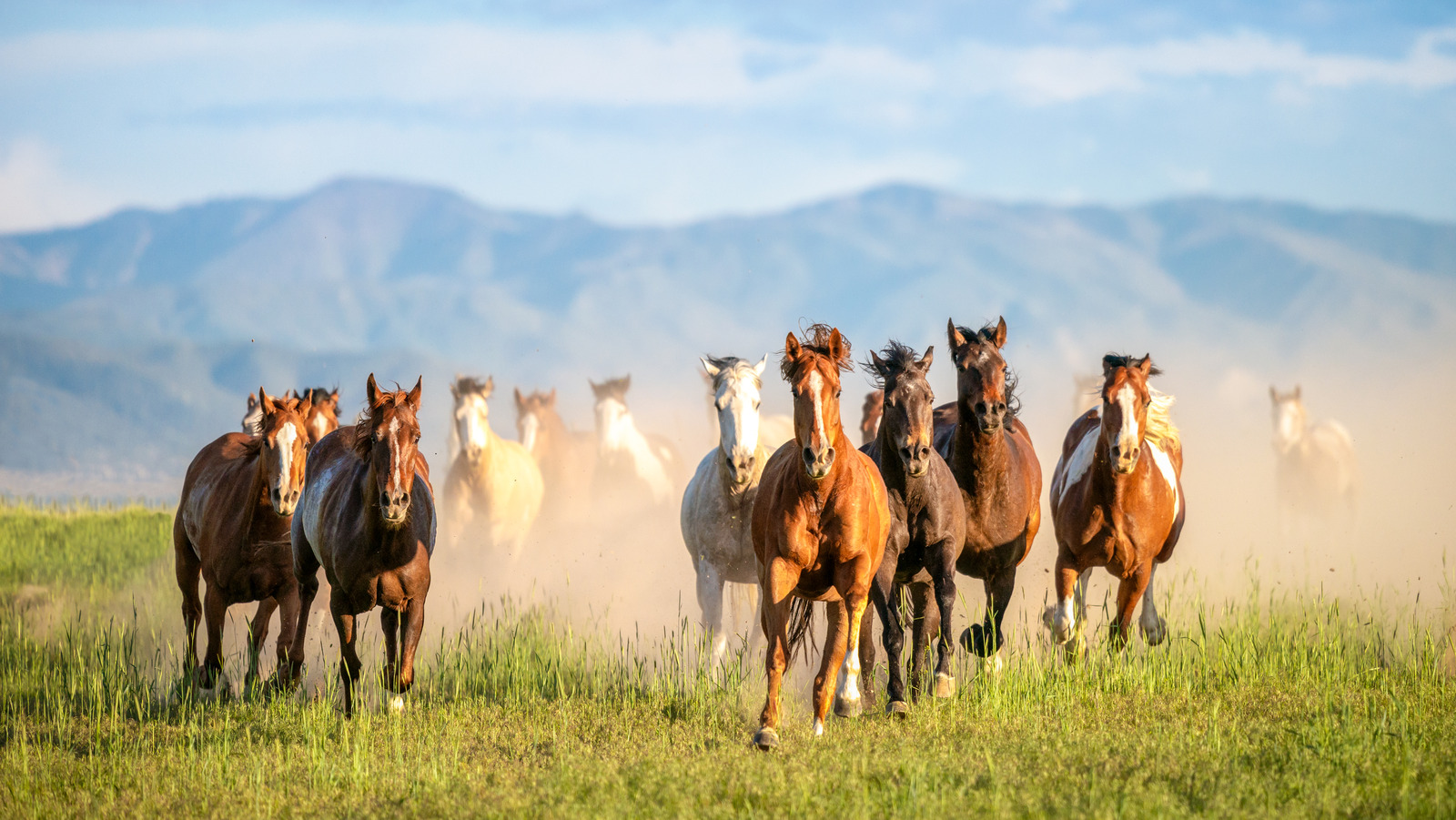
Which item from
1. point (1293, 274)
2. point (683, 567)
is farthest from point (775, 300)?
point (683, 567)

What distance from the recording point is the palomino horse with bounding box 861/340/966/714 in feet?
24.6

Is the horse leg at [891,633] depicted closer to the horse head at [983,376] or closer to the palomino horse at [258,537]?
the horse head at [983,376]

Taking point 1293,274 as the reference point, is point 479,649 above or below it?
below

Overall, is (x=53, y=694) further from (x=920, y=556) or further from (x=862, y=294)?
(x=862, y=294)

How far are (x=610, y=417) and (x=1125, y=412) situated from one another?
9.13m

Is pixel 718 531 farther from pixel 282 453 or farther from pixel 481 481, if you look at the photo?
pixel 481 481

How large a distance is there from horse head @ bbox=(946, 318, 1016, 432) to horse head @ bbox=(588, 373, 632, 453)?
860 cm

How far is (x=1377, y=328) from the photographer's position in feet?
457

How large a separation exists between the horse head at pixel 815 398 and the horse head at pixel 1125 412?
218 centimetres

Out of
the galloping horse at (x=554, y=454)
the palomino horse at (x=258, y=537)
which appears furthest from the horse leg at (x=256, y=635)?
the galloping horse at (x=554, y=454)

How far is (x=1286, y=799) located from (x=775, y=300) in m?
187

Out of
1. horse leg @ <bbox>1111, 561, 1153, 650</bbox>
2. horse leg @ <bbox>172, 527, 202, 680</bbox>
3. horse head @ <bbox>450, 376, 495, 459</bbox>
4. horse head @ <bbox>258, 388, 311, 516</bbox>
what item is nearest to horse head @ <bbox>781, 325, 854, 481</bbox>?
horse leg @ <bbox>1111, 561, 1153, 650</bbox>

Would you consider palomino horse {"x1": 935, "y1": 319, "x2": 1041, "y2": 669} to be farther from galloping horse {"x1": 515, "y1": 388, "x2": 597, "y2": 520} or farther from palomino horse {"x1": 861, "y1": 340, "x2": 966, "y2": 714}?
galloping horse {"x1": 515, "y1": 388, "x2": 597, "y2": 520}

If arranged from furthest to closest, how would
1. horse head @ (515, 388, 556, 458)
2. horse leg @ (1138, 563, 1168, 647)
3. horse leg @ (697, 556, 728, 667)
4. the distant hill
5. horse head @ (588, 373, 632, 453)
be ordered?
the distant hill
horse head @ (515, 388, 556, 458)
horse head @ (588, 373, 632, 453)
horse leg @ (1138, 563, 1168, 647)
horse leg @ (697, 556, 728, 667)
